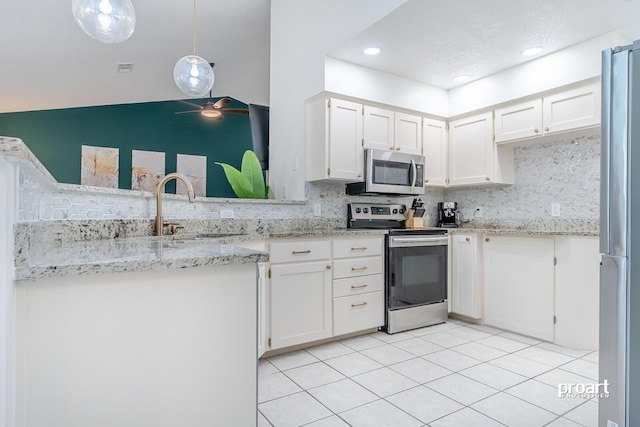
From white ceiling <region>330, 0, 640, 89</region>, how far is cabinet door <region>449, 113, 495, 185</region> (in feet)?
1.72

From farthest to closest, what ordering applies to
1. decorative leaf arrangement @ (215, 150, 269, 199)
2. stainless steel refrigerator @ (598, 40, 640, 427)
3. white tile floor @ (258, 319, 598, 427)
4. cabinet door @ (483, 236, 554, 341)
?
decorative leaf arrangement @ (215, 150, 269, 199), cabinet door @ (483, 236, 554, 341), white tile floor @ (258, 319, 598, 427), stainless steel refrigerator @ (598, 40, 640, 427)

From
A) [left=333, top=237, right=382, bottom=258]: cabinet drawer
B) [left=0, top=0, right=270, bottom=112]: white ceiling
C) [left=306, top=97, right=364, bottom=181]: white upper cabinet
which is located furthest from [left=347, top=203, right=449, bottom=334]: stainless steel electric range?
[left=0, top=0, right=270, bottom=112]: white ceiling

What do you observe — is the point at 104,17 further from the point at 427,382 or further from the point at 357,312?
the point at 427,382

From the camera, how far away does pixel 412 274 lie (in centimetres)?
318

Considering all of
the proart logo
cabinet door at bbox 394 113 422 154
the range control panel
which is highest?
cabinet door at bbox 394 113 422 154

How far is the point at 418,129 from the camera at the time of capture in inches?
145

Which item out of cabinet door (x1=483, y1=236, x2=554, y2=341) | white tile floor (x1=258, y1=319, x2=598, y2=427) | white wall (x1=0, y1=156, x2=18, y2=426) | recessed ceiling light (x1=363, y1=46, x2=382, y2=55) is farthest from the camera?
recessed ceiling light (x1=363, y1=46, x2=382, y2=55)

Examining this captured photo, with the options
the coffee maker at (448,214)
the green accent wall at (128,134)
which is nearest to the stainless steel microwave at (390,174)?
the coffee maker at (448,214)

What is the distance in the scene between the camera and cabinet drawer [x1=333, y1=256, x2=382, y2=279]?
285cm

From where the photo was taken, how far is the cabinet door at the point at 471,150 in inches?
138

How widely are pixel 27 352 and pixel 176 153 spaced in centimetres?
613

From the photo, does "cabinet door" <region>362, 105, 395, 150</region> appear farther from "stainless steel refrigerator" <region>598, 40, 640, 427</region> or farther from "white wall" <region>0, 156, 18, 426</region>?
"white wall" <region>0, 156, 18, 426</region>

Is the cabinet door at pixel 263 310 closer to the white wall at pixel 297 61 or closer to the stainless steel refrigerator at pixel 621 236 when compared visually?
the white wall at pixel 297 61

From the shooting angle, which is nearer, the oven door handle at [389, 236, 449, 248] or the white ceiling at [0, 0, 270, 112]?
the oven door handle at [389, 236, 449, 248]
